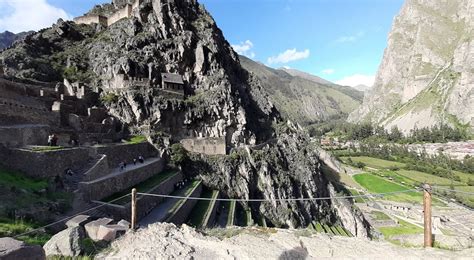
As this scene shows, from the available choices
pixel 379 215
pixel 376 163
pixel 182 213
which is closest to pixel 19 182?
pixel 182 213

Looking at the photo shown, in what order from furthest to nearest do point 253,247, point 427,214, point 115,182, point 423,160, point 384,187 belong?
point 423,160, point 384,187, point 115,182, point 253,247, point 427,214

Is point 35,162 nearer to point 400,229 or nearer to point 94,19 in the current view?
point 94,19

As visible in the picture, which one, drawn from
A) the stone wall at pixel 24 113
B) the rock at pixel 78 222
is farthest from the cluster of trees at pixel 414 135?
the rock at pixel 78 222

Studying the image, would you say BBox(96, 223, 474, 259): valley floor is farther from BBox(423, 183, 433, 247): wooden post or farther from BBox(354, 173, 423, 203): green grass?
BBox(354, 173, 423, 203): green grass

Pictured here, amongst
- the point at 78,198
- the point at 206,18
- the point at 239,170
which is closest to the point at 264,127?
the point at 239,170

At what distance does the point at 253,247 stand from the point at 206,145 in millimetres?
32616

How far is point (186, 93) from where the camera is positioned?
165ft

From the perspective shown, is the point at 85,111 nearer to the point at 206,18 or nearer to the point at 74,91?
the point at 74,91

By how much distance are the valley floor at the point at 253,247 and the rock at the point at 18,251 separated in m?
2.18

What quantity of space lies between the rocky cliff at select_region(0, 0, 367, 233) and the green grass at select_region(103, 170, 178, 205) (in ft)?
14.7

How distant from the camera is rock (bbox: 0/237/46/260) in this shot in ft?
18.7

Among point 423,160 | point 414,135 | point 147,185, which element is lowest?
point 423,160

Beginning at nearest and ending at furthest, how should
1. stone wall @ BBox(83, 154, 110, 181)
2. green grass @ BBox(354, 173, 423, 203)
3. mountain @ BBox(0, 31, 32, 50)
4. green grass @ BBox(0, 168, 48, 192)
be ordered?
green grass @ BBox(0, 168, 48, 192)
stone wall @ BBox(83, 154, 110, 181)
green grass @ BBox(354, 173, 423, 203)
mountain @ BBox(0, 31, 32, 50)

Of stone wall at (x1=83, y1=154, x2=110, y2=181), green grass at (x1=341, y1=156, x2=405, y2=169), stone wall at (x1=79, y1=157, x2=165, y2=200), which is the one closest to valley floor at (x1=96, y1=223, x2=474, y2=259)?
stone wall at (x1=79, y1=157, x2=165, y2=200)
